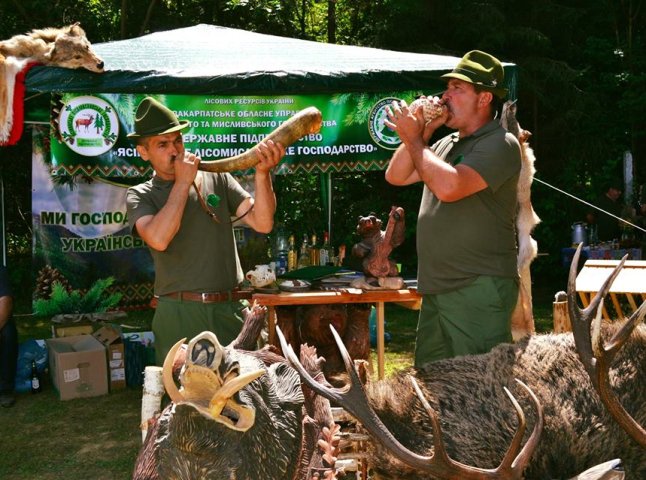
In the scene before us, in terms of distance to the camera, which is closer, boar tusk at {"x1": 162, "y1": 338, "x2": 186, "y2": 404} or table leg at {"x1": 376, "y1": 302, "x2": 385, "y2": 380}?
boar tusk at {"x1": 162, "y1": 338, "x2": 186, "y2": 404}

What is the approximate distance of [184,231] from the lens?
323 centimetres

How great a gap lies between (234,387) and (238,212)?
6.81ft

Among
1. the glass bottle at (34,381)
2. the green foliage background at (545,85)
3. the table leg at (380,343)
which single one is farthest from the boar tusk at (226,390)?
the green foliage background at (545,85)

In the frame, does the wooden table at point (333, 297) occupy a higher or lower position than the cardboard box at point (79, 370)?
higher

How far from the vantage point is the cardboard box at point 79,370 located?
596 cm

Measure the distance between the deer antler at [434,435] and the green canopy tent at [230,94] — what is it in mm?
3768

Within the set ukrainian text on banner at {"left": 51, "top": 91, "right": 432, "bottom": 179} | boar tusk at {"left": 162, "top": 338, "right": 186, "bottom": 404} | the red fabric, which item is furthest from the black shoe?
boar tusk at {"left": 162, "top": 338, "right": 186, "bottom": 404}

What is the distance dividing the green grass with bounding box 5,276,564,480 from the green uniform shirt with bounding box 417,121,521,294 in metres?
2.48

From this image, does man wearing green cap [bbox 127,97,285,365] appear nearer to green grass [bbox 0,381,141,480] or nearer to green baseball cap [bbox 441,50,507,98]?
green baseball cap [bbox 441,50,507,98]

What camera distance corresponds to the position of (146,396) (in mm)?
2557

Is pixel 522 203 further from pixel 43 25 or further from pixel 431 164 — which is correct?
pixel 43 25

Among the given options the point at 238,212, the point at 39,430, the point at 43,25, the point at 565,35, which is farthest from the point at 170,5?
the point at 238,212

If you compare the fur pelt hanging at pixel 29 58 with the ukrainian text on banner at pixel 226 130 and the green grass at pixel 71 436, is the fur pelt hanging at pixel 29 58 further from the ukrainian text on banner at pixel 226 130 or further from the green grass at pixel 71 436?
the green grass at pixel 71 436

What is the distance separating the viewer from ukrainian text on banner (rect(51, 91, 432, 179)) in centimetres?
570
